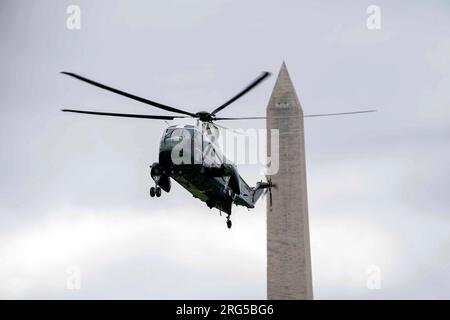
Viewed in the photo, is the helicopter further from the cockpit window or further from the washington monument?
the washington monument

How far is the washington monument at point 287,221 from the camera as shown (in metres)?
63.7

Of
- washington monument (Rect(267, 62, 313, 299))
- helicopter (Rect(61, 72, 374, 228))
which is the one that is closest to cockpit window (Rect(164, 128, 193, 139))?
helicopter (Rect(61, 72, 374, 228))

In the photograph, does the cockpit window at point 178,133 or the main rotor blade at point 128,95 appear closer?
the main rotor blade at point 128,95

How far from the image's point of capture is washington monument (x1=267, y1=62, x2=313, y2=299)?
2509 inches

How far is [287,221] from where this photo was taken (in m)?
63.8

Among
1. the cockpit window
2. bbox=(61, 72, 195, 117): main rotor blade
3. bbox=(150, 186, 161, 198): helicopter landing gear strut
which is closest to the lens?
bbox=(61, 72, 195, 117): main rotor blade

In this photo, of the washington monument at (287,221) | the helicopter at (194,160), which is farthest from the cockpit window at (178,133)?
the washington monument at (287,221)

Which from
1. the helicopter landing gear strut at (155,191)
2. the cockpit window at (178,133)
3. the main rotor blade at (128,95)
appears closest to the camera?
the main rotor blade at (128,95)

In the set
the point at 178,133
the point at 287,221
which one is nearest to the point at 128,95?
the point at 178,133

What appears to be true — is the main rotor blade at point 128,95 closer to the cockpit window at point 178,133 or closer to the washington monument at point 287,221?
the cockpit window at point 178,133

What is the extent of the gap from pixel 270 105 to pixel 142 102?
112ft
